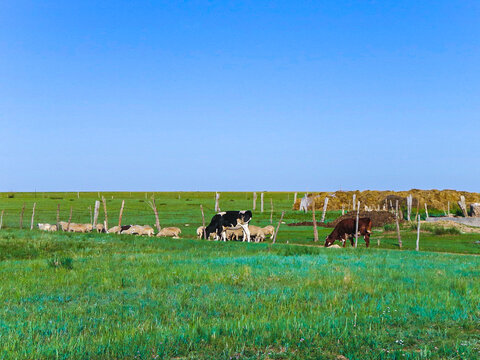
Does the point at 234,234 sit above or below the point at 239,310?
below

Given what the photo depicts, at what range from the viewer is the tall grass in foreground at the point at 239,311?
6.78m

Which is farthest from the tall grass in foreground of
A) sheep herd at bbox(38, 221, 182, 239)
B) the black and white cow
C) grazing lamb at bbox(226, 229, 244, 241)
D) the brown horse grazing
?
grazing lamb at bbox(226, 229, 244, 241)

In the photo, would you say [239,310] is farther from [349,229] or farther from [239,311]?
[349,229]

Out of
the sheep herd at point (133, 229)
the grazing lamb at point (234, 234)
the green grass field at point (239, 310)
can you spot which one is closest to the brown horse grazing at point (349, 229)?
the grazing lamb at point (234, 234)

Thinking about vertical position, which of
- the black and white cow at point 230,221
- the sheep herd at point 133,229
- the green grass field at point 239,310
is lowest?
the sheep herd at point 133,229

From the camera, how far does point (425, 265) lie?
56.9ft

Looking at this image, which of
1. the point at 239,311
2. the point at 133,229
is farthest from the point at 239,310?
the point at 133,229

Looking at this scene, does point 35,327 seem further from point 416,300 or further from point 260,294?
point 416,300

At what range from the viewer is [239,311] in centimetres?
923

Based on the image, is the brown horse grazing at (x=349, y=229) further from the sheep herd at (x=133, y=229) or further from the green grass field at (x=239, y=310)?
the green grass field at (x=239, y=310)

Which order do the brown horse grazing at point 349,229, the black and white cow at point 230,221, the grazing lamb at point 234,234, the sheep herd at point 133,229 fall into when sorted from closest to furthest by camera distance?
the brown horse grazing at point 349,229, the sheep herd at point 133,229, the black and white cow at point 230,221, the grazing lamb at point 234,234

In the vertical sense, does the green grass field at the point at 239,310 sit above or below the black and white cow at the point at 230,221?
below

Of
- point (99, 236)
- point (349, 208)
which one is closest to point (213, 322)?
point (99, 236)

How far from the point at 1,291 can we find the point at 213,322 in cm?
633
